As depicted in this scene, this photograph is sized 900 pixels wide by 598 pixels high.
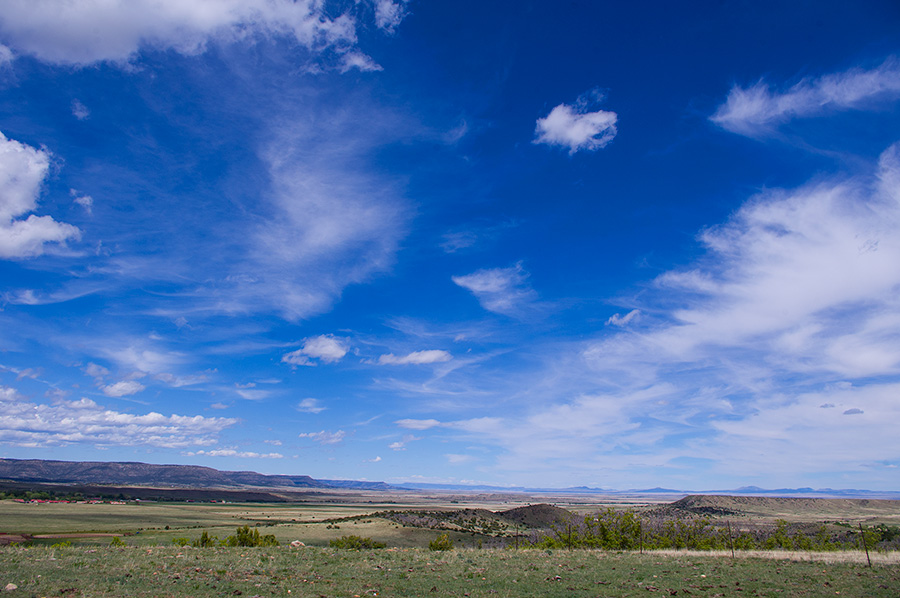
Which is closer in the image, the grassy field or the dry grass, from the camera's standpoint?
the grassy field

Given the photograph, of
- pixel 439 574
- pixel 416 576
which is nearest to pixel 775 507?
pixel 439 574

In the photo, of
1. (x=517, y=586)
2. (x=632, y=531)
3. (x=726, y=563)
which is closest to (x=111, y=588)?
(x=517, y=586)

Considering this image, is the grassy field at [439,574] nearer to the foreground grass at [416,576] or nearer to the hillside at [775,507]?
the foreground grass at [416,576]

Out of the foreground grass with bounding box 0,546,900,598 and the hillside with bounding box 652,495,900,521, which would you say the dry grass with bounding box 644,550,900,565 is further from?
the hillside with bounding box 652,495,900,521

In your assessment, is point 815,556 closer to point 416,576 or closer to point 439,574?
point 439,574

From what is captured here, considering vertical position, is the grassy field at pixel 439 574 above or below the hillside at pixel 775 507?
above

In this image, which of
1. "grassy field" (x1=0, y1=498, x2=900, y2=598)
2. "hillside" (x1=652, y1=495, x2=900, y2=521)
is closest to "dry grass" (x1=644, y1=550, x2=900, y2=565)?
"grassy field" (x1=0, y1=498, x2=900, y2=598)

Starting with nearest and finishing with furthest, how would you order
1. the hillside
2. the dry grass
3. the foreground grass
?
the foreground grass, the dry grass, the hillside

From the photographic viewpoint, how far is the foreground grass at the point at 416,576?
1766 centimetres

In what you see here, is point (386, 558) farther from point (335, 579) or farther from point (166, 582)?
point (166, 582)

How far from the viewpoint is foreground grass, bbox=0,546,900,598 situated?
57.9 ft

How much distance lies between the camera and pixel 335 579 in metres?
21.1

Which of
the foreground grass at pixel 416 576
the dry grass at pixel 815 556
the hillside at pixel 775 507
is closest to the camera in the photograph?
the foreground grass at pixel 416 576

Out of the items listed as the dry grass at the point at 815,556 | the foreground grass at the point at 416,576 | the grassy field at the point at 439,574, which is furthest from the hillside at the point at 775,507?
the foreground grass at the point at 416,576
